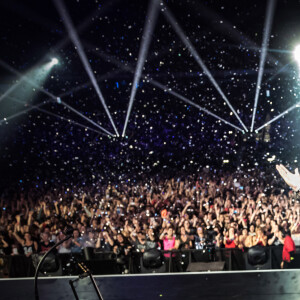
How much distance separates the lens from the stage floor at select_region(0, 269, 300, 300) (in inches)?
85.9

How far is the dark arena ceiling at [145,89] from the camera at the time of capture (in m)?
8.17

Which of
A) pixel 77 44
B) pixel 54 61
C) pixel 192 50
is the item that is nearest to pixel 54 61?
pixel 54 61

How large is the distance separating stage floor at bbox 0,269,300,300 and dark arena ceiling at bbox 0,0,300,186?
6.11 metres

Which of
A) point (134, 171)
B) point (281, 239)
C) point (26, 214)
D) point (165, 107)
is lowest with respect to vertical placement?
point (281, 239)

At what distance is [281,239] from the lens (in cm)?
578

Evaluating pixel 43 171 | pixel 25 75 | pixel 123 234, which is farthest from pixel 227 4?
pixel 43 171

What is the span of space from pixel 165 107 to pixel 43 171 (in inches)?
180

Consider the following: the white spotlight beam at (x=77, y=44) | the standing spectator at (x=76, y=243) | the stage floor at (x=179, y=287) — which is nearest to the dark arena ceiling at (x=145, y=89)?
the white spotlight beam at (x=77, y=44)

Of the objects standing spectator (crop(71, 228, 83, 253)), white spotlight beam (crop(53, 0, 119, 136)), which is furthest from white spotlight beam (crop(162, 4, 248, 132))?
standing spectator (crop(71, 228, 83, 253))

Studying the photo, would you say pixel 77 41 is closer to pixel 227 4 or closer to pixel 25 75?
pixel 25 75

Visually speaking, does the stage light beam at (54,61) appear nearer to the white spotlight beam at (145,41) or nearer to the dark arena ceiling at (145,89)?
the dark arena ceiling at (145,89)

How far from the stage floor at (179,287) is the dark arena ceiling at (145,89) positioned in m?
6.11

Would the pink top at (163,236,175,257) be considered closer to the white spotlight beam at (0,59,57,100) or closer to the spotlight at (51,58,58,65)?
the white spotlight beam at (0,59,57,100)

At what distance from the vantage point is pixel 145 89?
42.5 feet
